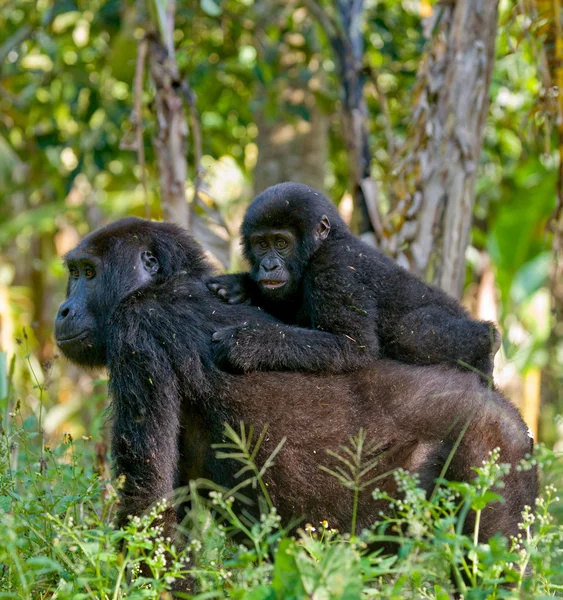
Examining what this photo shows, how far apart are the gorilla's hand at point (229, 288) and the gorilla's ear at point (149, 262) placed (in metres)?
0.28

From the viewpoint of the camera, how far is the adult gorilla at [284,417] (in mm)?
3207

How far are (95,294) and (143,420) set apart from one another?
757 mm

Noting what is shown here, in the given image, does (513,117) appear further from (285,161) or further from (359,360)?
(359,360)

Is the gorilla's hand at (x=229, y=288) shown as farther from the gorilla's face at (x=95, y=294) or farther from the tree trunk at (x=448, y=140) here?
the tree trunk at (x=448, y=140)

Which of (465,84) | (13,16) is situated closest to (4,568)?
(465,84)

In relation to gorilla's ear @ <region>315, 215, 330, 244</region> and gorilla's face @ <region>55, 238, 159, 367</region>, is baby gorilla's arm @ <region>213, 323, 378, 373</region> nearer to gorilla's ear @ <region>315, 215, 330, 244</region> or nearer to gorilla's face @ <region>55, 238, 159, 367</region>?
gorilla's face @ <region>55, 238, 159, 367</region>

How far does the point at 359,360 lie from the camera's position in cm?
347

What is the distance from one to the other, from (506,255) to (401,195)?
13.1ft

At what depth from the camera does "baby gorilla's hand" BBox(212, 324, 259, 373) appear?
3.38 m

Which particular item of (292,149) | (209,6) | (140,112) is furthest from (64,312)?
(292,149)

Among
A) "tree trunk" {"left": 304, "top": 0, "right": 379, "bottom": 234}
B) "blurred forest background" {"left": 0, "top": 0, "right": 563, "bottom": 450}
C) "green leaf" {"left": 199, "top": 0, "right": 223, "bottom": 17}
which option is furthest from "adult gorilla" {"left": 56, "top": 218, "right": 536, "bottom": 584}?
"green leaf" {"left": 199, "top": 0, "right": 223, "bottom": 17}

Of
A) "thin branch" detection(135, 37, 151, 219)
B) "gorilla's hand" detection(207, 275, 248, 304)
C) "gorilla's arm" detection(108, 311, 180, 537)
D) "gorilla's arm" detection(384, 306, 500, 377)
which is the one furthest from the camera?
"thin branch" detection(135, 37, 151, 219)

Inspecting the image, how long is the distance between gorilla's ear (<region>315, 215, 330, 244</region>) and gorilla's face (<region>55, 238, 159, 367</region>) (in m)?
0.87

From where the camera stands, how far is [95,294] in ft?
12.1
